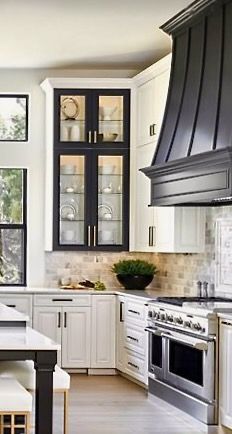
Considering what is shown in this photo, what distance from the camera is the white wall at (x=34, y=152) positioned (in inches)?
406

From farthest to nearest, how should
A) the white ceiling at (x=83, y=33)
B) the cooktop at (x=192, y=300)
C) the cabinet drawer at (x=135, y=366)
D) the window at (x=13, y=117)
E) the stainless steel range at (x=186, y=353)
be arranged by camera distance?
the window at (x=13, y=117) < the cabinet drawer at (x=135, y=366) < the cooktop at (x=192, y=300) < the white ceiling at (x=83, y=33) < the stainless steel range at (x=186, y=353)

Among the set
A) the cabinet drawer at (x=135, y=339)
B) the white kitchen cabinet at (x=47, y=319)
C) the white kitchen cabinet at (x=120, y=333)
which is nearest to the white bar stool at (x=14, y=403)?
the cabinet drawer at (x=135, y=339)

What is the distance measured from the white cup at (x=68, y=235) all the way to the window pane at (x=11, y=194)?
2.38ft

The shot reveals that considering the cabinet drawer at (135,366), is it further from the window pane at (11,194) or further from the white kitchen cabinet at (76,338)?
the window pane at (11,194)

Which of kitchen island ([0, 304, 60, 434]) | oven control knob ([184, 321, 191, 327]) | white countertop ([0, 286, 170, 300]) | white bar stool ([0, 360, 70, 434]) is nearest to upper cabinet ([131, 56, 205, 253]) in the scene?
white countertop ([0, 286, 170, 300])

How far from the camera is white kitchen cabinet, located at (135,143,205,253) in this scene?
863cm

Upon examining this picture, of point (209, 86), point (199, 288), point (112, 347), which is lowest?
point (112, 347)

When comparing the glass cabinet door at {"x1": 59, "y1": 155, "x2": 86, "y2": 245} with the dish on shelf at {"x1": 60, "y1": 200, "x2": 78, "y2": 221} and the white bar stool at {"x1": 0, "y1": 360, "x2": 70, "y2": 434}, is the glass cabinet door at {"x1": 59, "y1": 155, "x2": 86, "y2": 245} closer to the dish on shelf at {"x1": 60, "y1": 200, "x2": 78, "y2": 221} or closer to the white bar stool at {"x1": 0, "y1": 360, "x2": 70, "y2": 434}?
the dish on shelf at {"x1": 60, "y1": 200, "x2": 78, "y2": 221}

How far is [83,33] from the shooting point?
8523 millimetres

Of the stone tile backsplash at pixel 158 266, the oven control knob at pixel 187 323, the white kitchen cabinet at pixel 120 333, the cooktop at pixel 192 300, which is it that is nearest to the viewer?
the oven control knob at pixel 187 323

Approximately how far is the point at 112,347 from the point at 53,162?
205cm

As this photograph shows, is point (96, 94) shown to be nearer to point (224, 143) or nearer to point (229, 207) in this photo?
A: point (229, 207)

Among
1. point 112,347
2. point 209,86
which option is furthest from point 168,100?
point 112,347

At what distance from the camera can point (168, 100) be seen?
304 inches
